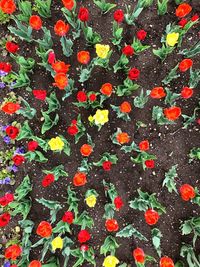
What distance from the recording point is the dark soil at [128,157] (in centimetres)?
376

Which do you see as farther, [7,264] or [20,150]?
[20,150]

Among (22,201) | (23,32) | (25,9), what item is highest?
(25,9)

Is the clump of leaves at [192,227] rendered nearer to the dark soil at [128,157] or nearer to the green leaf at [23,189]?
the dark soil at [128,157]

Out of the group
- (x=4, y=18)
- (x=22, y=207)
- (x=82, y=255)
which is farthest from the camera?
(x=4, y=18)

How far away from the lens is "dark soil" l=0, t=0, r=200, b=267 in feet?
12.3

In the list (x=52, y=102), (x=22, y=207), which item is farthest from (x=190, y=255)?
(x=52, y=102)

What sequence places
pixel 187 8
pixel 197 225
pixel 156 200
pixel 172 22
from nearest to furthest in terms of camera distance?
pixel 187 8 < pixel 197 225 < pixel 156 200 < pixel 172 22

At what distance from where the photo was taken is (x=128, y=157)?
12.5 feet

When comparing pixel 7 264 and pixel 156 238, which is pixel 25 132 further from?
pixel 156 238

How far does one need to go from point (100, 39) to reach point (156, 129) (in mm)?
1154

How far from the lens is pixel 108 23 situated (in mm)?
3994

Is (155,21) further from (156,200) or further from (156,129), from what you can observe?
(156,200)

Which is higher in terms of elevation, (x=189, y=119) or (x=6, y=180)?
(x=189, y=119)

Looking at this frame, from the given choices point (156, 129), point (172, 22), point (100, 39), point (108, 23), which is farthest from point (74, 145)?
point (172, 22)
